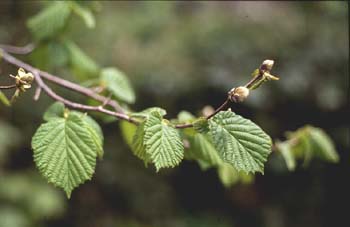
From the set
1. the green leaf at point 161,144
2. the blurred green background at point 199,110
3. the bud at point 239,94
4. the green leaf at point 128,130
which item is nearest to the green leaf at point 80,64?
the green leaf at point 128,130

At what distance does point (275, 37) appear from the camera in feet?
10.9

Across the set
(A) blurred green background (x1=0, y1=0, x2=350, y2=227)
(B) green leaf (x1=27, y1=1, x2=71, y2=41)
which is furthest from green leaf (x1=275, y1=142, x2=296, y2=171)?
(A) blurred green background (x1=0, y1=0, x2=350, y2=227)

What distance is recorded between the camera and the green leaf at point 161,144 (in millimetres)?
789

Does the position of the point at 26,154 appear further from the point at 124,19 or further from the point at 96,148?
the point at 96,148

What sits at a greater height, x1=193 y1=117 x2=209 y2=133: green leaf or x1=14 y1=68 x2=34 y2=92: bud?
x1=193 y1=117 x2=209 y2=133: green leaf

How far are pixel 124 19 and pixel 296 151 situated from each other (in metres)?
2.84

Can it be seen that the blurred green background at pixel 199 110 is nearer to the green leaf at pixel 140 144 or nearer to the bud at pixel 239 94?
the green leaf at pixel 140 144

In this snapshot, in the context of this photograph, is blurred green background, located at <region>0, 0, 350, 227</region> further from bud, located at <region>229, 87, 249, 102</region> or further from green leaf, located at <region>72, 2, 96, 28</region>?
bud, located at <region>229, 87, 249, 102</region>

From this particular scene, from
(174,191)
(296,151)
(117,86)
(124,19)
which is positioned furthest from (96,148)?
(124,19)

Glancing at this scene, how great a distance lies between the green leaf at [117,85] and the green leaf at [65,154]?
1.54 feet

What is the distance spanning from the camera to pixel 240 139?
31.9 inches

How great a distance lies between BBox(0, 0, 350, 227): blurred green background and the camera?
10.2 feet

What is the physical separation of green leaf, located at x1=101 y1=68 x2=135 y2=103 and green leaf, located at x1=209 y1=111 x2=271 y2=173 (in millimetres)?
580

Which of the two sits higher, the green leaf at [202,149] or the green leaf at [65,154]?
the green leaf at [202,149]
